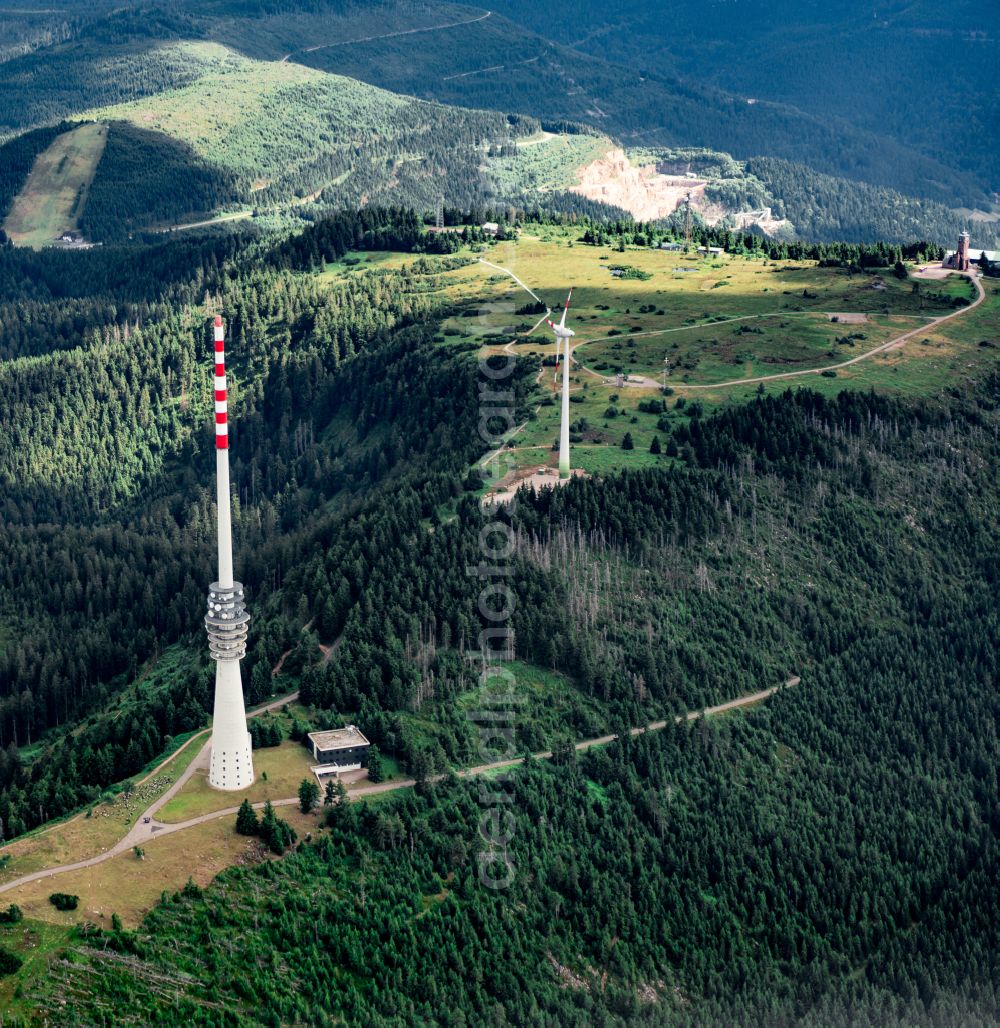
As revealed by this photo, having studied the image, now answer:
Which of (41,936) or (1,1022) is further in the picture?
(41,936)

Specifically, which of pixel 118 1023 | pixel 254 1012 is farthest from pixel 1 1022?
pixel 254 1012

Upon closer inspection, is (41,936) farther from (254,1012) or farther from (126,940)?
(254,1012)

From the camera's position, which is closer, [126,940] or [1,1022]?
[1,1022]

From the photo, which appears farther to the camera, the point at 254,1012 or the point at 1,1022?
the point at 254,1012

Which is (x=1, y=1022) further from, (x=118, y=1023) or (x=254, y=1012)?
(x=254, y=1012)

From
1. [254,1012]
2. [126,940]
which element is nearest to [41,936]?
[126,940]
